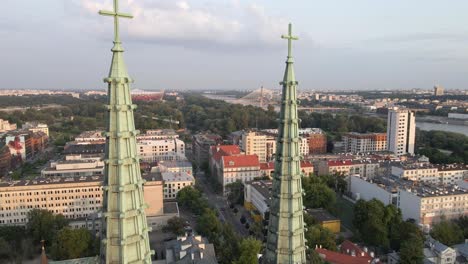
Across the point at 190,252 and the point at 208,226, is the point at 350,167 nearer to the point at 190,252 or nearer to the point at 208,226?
the point at 208,226

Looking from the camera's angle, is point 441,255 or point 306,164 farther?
point 306,164

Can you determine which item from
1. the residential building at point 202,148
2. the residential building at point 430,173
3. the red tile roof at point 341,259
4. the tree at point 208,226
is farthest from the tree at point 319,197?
the residential building at point 202,148

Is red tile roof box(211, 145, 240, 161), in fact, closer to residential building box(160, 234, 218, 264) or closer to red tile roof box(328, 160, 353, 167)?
red tile roof box(328, 160, 353, 167)

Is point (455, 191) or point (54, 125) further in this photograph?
point (54, 125)

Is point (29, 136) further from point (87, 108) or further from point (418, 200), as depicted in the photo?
point (418, 200)

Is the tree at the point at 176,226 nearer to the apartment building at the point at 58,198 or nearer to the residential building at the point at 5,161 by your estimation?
the apartment building at the point at 58,198

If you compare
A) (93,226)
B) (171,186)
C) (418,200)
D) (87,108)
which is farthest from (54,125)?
(418,200)

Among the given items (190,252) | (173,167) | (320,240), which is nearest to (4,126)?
(173,167)

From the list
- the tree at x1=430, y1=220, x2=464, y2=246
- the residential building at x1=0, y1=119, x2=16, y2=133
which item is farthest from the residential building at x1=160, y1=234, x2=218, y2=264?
the residential building at x1=0, y1=119, x2=16, y2=133
